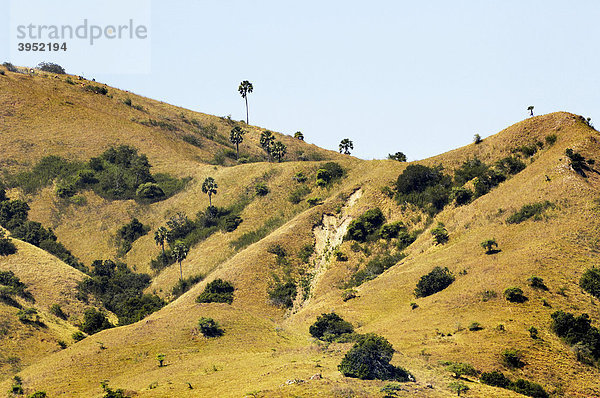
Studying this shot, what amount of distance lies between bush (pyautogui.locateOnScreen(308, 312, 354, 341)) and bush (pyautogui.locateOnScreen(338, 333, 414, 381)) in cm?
1456

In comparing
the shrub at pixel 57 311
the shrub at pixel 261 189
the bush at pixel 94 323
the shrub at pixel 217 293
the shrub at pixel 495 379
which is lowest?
the shrub at pixel 495 379

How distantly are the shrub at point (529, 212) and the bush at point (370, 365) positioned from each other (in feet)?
115

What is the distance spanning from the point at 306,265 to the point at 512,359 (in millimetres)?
49557

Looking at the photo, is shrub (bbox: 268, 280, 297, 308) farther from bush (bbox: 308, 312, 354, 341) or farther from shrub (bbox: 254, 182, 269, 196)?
shrub (bbox: 254, 182, 269, 196)

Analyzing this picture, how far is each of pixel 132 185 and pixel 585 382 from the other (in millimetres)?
104094

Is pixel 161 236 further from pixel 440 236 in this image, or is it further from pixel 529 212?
pixel 529 212

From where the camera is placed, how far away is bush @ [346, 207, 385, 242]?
9812cm

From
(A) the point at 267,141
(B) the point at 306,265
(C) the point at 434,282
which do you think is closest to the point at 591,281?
(C) the point at 434,282

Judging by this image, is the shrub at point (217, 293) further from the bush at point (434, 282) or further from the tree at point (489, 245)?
the tree at point (489, 245)

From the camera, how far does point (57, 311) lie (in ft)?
292

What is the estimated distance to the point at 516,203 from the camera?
263 feet

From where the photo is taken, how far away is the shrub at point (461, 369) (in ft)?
157

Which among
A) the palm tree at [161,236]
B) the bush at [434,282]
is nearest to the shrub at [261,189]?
the palm tree at [161,236]

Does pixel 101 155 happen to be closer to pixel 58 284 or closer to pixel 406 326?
pixel 58 284
